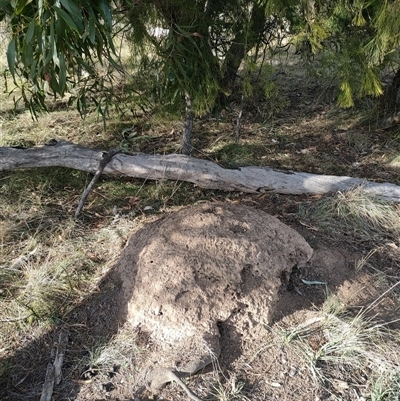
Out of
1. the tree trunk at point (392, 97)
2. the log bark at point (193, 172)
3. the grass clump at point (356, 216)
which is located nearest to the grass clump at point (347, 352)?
the grass clump at point (356, 216)

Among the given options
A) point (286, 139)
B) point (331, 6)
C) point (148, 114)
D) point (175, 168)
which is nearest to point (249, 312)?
point (175, 168)

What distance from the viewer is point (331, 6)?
3.63 metres

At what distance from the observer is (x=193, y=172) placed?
3861 millimetres

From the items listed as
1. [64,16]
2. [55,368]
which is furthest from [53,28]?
[55,368]

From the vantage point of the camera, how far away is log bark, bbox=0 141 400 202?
3.87 meters

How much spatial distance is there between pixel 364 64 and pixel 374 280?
2.02m

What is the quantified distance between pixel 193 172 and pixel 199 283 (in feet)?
5.60

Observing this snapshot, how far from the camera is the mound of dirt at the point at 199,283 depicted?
2.20 meters

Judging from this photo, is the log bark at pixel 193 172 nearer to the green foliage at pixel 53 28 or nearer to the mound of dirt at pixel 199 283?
the mound of dirt at pixel 199 283

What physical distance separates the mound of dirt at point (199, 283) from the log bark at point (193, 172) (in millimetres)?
1193

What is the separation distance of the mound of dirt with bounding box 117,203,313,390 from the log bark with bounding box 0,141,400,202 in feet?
3.91

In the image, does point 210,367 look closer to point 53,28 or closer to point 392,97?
point 53,28

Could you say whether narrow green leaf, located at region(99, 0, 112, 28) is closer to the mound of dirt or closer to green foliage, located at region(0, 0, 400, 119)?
green foliage, located at region(0, 0, 400, 119)

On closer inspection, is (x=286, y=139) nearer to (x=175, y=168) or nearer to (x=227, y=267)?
(x=175, y=168)
